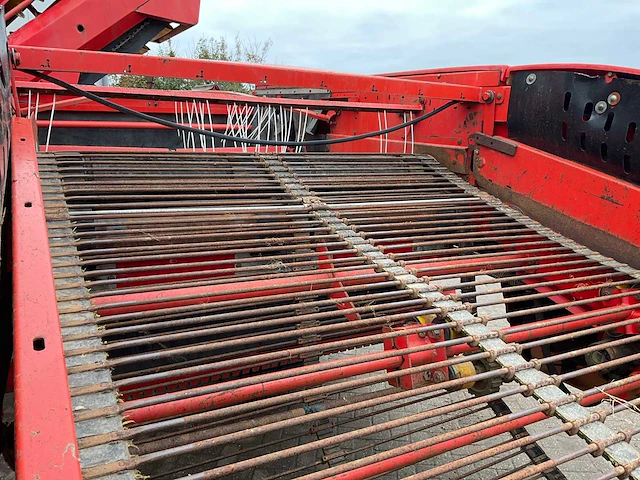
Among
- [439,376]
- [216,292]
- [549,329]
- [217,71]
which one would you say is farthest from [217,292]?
[217,71]

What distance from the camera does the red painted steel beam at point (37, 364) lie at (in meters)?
1.02

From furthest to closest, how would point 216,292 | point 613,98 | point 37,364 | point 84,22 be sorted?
point 84,22 < point 613,98 < point 216,292 < point 37,364

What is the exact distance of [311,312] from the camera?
2.23 meters

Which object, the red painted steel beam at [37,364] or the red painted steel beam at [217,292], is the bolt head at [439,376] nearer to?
the red painted steel beam at [217,292]

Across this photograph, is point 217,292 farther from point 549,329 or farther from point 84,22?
point 84,22

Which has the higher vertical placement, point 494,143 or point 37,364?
point 494,143

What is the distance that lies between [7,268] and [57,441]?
120 centimetres

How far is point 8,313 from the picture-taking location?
1.97 metres

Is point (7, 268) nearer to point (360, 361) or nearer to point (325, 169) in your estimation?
point (360, 361)

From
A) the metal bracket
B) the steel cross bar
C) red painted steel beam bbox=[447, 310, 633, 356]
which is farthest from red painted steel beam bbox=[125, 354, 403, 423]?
the steel cross bar

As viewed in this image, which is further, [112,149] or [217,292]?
[112,149]

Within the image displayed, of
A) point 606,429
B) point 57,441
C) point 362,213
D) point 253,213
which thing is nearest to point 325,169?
point 362,213

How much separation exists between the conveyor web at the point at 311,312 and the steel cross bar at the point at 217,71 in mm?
428

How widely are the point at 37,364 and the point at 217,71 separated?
82.3 inches
